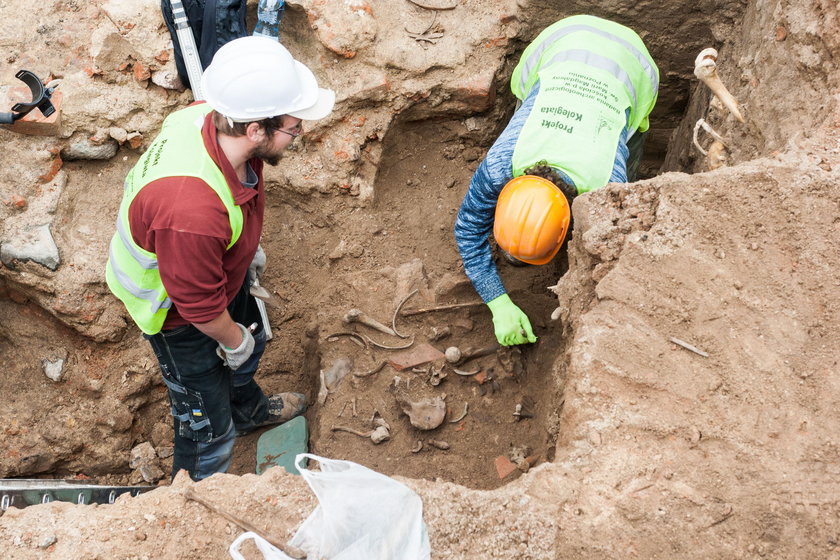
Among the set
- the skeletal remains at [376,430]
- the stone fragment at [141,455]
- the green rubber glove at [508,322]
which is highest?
the green rubber glove at [508,322]

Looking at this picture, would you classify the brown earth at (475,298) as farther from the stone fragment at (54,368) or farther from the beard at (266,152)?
the beard at (266,152)

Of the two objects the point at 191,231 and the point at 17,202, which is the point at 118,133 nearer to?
the point at 17,202

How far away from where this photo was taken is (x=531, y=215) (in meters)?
3.18

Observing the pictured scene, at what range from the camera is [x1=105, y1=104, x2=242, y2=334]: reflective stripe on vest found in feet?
8.68

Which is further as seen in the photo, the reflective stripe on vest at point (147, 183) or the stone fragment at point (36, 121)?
the stone fragment at point (36, 121)

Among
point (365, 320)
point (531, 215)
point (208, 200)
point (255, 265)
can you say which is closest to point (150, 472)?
point (255, 265)

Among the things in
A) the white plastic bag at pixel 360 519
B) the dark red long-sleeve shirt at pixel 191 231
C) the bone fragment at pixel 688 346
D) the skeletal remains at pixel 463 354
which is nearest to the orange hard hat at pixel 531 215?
the skeletal remains at pixel 463 354

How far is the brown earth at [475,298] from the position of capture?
2.29 meters

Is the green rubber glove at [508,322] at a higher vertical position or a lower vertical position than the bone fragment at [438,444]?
higher

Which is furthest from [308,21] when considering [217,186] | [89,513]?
[89,513]

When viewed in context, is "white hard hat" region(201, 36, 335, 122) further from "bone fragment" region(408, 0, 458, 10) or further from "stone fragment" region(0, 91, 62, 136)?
"bone fragment" region(408, 0, 458, 10)

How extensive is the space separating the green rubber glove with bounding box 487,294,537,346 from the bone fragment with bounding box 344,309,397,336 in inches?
24.3

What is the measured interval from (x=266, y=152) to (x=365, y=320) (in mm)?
1432

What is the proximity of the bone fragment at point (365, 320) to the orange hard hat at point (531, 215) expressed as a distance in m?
0.97
